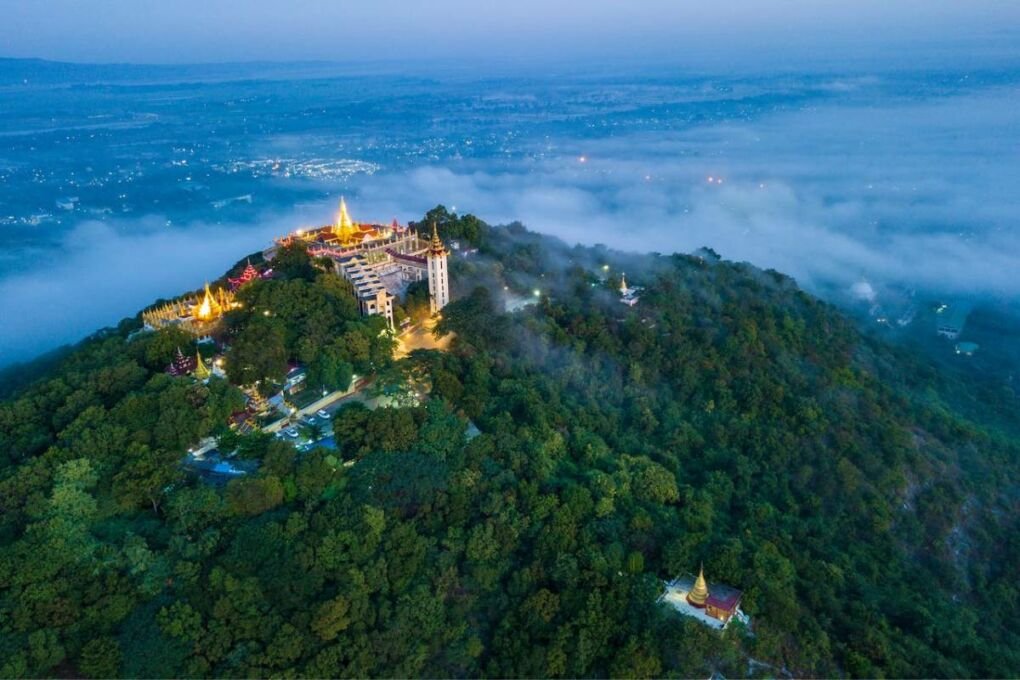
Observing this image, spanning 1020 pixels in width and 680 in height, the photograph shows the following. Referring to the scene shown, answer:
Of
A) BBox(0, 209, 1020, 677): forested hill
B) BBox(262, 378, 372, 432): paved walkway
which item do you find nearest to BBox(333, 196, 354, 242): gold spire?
BBox(0, 209, 1020, 677): forested hill

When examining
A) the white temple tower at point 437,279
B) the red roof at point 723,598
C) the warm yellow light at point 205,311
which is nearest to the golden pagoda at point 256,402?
the warm yellow light at point 205,311

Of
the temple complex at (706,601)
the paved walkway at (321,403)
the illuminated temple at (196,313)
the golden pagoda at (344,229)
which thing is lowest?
the temple complex at (706,601)

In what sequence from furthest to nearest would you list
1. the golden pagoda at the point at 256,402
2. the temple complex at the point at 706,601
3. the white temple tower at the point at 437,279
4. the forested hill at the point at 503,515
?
the white temple tower at the point at 437,279 < the golden pagoda at the point at 256,402 < the temple complex at the point at 706,601 < the forested hill at the point at 503,515

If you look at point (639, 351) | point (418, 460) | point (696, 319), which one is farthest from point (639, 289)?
point (418, 460)

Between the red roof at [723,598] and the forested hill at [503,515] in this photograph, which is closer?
the forested hill at [503,515]

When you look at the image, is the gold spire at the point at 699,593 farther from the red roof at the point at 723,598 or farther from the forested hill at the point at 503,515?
the forested hill at the point at 503,515

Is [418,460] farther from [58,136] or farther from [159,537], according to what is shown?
[58,136]

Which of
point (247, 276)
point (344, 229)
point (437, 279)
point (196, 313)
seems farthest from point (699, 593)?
point (344, 229)
